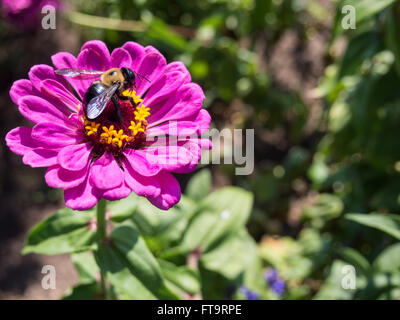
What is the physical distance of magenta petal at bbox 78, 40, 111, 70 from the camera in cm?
118

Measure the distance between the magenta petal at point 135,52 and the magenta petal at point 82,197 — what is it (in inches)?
15.4

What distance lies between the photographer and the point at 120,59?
3.99 ft

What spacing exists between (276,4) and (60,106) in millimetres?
1745

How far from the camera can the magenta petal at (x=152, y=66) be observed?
119 centimetres

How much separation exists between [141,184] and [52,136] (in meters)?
0.27

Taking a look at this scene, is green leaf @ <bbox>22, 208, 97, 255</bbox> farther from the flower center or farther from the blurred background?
the blurred background

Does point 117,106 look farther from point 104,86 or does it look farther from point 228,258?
point 228,258

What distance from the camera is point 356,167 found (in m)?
2.23

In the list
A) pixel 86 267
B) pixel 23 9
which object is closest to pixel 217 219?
pixel 86 267

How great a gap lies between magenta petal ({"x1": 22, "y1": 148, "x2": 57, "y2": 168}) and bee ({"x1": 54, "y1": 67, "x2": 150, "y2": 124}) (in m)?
0.14

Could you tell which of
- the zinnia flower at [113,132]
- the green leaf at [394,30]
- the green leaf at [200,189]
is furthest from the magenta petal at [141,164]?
the green leaf at [394,30]

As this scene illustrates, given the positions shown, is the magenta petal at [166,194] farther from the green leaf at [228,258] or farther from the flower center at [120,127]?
the green leaf at [228,258]
